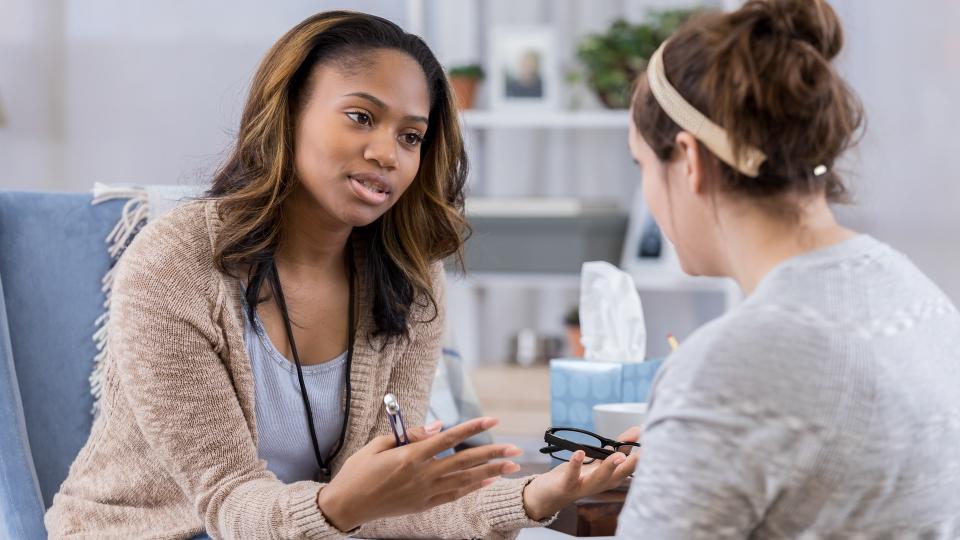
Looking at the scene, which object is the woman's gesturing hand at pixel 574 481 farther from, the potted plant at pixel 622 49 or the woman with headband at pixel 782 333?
the potted plant at pixel 622 49

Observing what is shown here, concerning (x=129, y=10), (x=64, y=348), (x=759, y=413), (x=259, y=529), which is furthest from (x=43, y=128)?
(x=759, y=413)

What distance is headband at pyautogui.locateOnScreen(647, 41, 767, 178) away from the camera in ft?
2.77

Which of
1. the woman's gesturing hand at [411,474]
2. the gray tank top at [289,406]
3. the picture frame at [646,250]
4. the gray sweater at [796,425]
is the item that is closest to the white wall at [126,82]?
the picture frame at [646,250]

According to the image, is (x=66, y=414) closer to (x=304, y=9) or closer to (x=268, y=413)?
(x=268, y=413)

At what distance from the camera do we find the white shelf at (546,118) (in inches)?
109

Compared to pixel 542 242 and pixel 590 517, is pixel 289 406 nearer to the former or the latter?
pixel 590 517

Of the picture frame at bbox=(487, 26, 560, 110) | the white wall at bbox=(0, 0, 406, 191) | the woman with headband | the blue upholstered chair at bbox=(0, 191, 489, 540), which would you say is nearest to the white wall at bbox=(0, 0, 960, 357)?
the white wall at bbox=(0, 0, 406, 191)

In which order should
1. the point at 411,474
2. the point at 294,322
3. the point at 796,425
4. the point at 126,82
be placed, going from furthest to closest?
the point at 126,82
the point at 294,322
the point at 411,474
the point at 796,425

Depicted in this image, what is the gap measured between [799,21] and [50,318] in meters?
1.11

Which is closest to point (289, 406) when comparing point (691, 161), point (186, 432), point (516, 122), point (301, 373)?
point (301, 373)

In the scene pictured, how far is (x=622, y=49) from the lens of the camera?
106 inches

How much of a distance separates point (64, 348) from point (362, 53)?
24.2 inches

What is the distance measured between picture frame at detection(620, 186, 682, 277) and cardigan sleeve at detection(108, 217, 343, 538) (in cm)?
162

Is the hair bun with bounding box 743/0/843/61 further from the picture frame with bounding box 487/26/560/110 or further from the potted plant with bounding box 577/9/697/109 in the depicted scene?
the picture frame with bounding box 487/26/560/110
